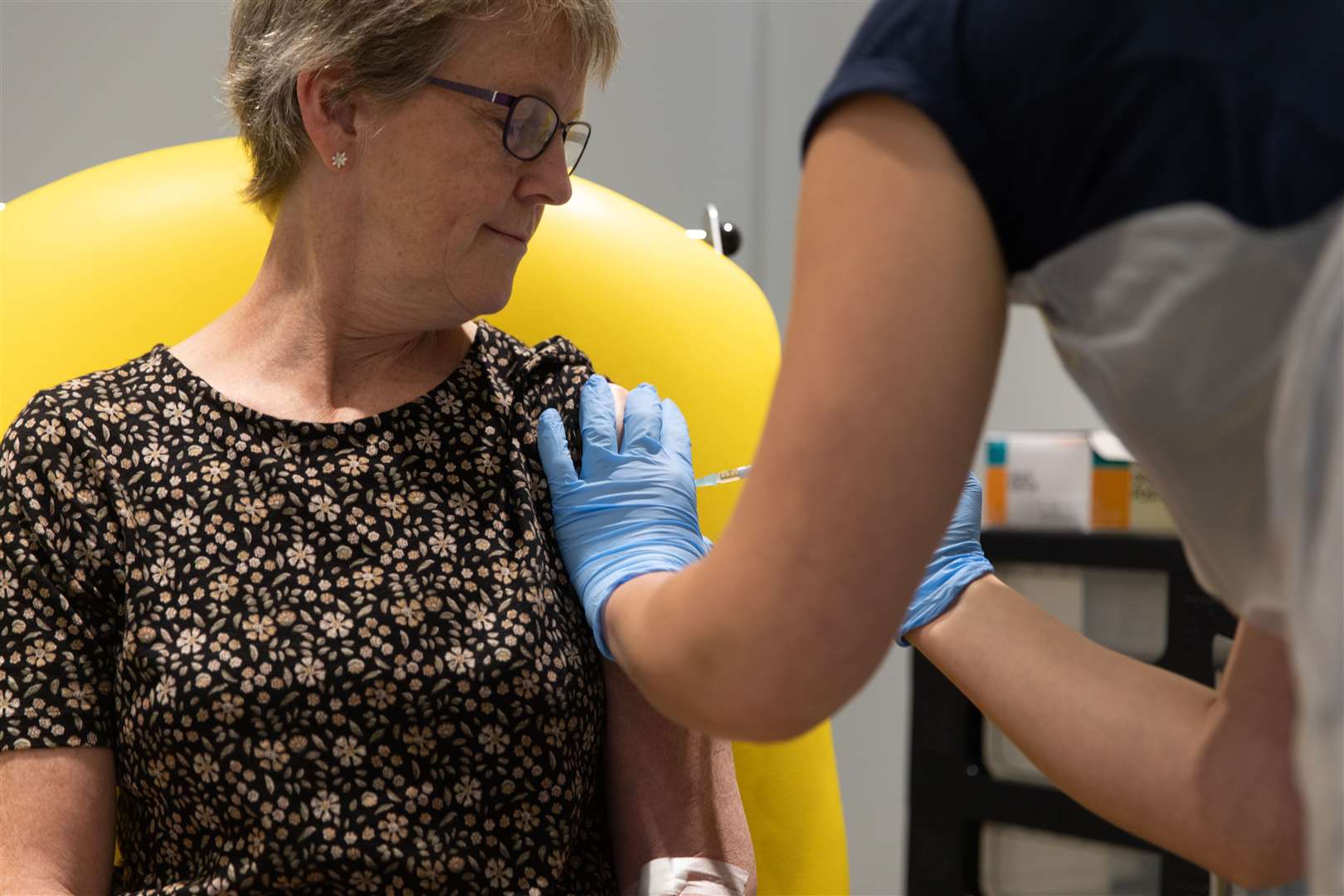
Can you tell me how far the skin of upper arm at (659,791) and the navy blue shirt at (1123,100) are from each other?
76 centimetres

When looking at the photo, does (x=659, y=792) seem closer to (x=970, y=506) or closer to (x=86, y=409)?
(x=970, y=506)

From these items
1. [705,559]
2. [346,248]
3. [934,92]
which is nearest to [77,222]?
[346,248]

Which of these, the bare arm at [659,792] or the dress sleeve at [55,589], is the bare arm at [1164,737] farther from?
the dress sleeve at [55,589]

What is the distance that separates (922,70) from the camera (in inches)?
27.7

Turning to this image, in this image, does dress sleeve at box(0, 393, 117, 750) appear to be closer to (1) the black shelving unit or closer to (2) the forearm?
(2) the forearm

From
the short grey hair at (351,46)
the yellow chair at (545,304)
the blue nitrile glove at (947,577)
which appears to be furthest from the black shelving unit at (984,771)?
Result: the short grey hair at (351,46)

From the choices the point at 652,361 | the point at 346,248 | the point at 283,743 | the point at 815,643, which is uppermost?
the point at 346,248

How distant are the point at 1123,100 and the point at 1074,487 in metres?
1.82

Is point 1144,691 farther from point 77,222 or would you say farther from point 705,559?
point 77,222

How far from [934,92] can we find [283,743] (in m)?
0.84

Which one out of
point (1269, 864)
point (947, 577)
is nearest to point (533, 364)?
point (947, 577)

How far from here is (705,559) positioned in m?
0.80

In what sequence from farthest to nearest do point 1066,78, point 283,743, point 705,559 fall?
1. point 283,743
2. point 705,559
3. point 1066,78

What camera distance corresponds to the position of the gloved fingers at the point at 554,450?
4.41 feet
